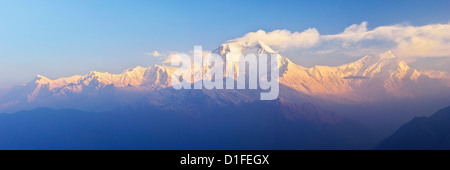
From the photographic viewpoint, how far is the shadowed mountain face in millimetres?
141500

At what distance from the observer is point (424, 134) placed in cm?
15338

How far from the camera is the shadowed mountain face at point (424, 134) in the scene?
142 meters
